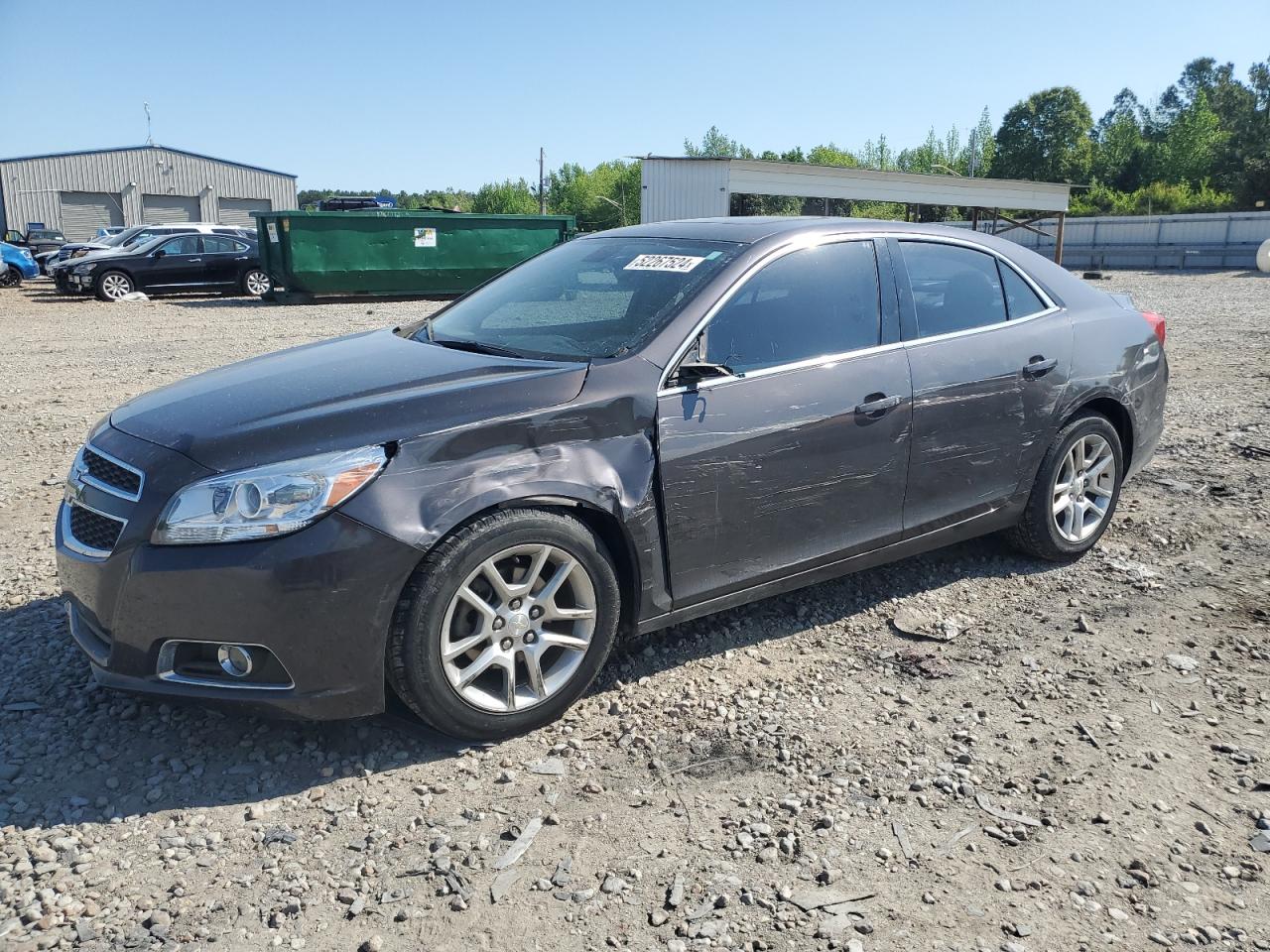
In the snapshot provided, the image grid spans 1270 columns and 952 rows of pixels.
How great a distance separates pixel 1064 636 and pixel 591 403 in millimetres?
2371

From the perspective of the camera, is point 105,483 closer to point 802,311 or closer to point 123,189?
point 802,311

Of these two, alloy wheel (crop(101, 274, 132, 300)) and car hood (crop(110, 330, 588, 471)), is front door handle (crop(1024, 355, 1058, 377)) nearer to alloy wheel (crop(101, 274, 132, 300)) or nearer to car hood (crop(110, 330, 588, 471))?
car hood (crop(110, 330, 588, 471))

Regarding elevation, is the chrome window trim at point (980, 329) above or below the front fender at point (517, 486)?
above

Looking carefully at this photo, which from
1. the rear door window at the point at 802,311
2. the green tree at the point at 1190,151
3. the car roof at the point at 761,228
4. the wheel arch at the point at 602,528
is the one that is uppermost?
the green tree at the point at 1190,151

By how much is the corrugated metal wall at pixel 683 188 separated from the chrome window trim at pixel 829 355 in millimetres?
24343

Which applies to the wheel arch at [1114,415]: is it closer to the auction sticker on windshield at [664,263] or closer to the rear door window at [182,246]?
the auction sticker on windshield at [664,263]

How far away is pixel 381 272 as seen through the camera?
21.5 m

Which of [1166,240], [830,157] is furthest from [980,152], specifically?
[1166,240]

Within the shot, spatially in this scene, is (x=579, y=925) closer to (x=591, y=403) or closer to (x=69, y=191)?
(x=591, y=403)

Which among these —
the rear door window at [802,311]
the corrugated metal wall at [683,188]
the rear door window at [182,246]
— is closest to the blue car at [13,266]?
the rear door window at [182,246]

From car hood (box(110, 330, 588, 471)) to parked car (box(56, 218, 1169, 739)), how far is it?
0.01 meters

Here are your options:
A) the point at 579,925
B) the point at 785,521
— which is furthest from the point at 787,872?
the point at 785,521

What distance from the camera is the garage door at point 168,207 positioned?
54.8m

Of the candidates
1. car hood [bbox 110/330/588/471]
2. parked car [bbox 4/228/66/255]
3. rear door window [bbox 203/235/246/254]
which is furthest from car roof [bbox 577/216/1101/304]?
parked car [bbox 4/228/66/255]
